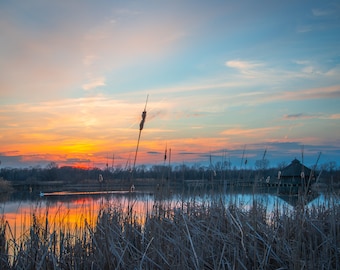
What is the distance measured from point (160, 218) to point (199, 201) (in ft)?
5.76

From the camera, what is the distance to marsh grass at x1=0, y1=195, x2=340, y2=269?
371 cm

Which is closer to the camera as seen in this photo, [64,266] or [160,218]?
[64,266]

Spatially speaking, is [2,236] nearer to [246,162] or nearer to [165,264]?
[165,264]

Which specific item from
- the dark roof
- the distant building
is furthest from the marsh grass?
the dark roof

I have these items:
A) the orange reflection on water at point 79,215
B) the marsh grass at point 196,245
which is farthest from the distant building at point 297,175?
the orange reflection on water at point 79,215

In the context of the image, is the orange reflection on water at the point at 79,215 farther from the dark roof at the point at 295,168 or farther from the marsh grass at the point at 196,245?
the dark roof at the point at 295,168

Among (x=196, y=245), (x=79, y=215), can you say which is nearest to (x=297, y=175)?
(x=79, y=215)

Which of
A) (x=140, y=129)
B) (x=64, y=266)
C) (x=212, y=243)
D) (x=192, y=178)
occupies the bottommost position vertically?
(x=64, y=266)

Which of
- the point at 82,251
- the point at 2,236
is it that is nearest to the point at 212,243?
the point at 82,251

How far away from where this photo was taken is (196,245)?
405 cm

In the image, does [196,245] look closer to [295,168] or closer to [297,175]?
[297,175]

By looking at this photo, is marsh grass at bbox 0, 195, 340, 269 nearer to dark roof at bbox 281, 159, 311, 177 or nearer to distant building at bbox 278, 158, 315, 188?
distant building at bbox 278, 158, 315, 188

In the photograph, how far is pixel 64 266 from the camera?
4.72 metres

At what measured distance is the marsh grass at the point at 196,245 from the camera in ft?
12.2
